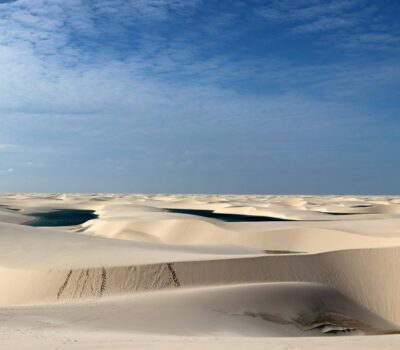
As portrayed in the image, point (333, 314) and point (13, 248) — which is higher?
point (13, 248)

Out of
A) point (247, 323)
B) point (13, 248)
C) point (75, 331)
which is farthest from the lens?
point (13, 248)

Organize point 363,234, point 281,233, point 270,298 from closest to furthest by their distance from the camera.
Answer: point 270,298, point 363,234, point 281,233

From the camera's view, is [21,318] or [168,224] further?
[168,224]

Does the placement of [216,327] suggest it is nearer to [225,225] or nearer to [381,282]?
[381,282]

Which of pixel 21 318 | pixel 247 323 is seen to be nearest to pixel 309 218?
pixel 247 323

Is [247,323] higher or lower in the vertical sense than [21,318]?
lower

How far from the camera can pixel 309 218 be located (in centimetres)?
4406

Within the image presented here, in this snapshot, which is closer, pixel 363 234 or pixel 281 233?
pixel 363 234

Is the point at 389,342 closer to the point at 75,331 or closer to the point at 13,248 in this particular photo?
the point at 75,331

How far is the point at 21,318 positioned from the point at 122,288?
16.2 feet

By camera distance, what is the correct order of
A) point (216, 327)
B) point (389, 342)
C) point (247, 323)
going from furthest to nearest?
point (247, 323)
point (216, 327)
point (389, 342)

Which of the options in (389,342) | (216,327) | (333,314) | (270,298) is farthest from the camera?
(333,314)

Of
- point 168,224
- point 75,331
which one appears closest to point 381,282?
point 75,331

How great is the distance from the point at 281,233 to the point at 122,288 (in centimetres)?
1552
